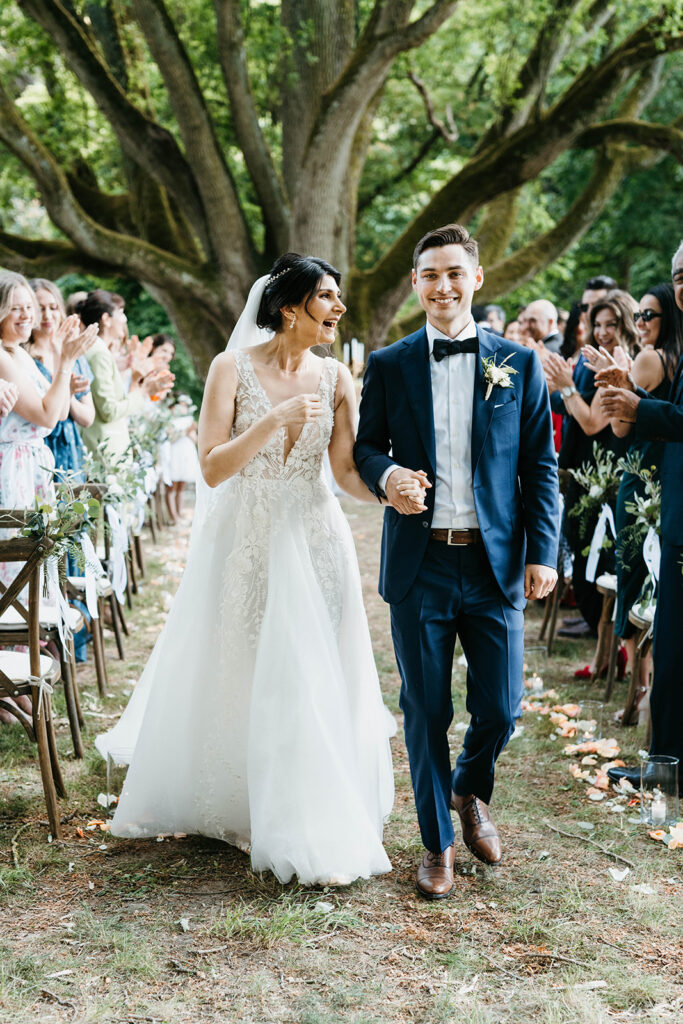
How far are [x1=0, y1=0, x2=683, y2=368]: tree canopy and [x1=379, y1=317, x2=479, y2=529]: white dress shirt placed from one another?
6951 millimetres

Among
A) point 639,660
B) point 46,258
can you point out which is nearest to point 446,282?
point 639,660

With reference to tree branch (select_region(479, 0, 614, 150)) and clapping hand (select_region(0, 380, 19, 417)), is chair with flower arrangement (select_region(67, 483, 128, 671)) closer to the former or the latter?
clapping hand (select_region(0, 380, 19, 417))

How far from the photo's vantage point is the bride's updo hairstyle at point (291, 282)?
3633mm

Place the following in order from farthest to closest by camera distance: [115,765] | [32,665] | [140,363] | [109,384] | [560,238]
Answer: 1. [560,238]
2. [140,363]
3. [109,384]
4. [115,765]
5. [32,665]

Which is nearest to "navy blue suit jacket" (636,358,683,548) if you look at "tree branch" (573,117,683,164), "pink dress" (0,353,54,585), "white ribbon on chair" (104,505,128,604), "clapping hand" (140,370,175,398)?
"pink dress" (0,353,54,585)

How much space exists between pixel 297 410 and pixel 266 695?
105cm

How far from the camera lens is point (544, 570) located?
135 inches

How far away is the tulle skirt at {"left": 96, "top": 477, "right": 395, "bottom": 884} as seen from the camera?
3541 mm

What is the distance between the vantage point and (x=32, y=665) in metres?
3.90

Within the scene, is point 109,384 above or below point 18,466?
above

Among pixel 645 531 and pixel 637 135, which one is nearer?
pixel 645 531

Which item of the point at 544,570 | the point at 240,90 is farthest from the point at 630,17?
the point at 544,570

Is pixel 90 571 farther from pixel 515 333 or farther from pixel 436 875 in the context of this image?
pixel 515 333

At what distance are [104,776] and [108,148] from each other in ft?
36.8
